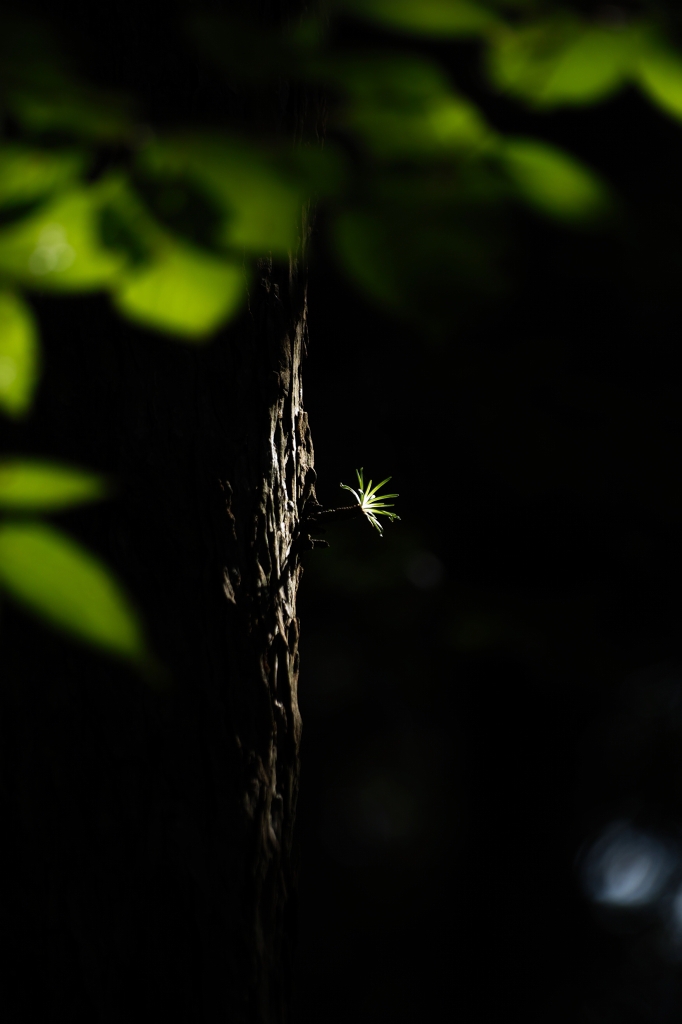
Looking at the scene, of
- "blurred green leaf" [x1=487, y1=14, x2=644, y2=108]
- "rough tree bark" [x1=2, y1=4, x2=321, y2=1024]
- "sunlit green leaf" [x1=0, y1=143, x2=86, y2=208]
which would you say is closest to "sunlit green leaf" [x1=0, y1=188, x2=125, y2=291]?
"sunlit green leaf" [x1=0, y1=143, x2=86, y2=208]

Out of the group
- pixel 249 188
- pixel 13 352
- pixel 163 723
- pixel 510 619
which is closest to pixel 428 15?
pixel 249 188

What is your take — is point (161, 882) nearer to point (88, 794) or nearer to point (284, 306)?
point (88, 794)

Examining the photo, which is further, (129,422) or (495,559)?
(495,559)

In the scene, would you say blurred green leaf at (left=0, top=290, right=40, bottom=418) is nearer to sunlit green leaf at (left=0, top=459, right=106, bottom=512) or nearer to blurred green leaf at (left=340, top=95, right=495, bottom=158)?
sunlit green leaf at (left=0, top=459, right=106, bottom=512)

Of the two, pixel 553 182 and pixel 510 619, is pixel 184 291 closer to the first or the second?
pixel 553 182

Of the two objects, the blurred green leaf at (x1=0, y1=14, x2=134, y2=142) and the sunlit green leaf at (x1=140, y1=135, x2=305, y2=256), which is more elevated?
the blurred green leaf at (x1=0, y1=14, x2=134, y2=142)

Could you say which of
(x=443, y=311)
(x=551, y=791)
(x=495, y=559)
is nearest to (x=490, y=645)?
(x=495, y=559)
